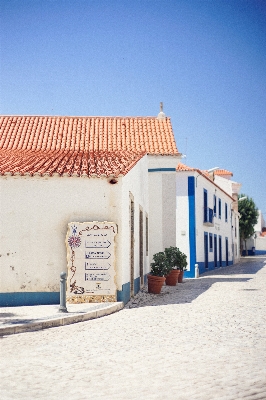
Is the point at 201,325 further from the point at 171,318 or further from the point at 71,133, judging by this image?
the point at 71,133

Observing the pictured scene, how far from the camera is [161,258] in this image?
52.9 ft

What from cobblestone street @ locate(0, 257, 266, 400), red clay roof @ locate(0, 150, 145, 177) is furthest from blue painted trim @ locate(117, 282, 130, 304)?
red clay roof @ locate(0, 150, 145, 177)

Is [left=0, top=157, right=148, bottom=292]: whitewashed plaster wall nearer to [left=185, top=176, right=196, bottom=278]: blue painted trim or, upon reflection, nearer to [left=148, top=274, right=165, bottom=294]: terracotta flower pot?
[left=148, top=274, right=165, bottom=294]: terracotta flower pot

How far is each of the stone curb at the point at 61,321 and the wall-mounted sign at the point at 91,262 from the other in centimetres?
70

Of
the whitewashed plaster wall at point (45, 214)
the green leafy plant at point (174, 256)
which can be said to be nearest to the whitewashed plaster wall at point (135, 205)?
the whitewashed plaster wall at point (45, 214)

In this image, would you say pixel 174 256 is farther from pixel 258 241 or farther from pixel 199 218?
pixel 258 241

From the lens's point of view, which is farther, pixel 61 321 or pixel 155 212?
pixel 155 212

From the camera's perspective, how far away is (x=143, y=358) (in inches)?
248

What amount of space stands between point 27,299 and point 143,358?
614 centimetres

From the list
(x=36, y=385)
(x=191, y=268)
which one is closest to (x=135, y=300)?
(x=36, y=385)

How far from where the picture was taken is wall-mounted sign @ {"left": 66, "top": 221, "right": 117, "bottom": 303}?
38.8 ft

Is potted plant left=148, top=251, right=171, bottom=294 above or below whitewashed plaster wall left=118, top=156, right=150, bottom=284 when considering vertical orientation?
below

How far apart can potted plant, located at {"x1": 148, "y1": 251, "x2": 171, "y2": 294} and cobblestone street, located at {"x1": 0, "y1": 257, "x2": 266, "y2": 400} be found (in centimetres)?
481

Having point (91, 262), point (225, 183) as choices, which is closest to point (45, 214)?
point (91, 262)
